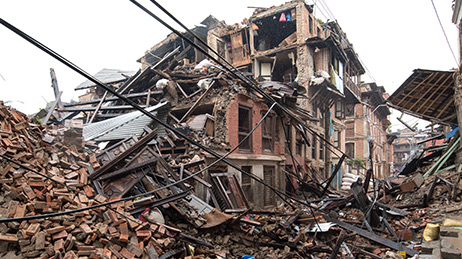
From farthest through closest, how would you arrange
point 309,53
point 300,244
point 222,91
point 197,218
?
point 309,53 < point 222,91 < point 300,244 < point 197,218

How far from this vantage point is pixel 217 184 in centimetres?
1157

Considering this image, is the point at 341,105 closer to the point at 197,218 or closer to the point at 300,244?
the point at 300,244

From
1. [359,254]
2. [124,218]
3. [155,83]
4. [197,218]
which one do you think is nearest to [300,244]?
[359,254]

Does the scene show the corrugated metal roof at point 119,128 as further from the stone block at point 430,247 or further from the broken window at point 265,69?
the broken window at point 265,69

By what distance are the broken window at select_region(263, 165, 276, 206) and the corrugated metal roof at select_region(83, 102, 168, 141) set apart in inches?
272

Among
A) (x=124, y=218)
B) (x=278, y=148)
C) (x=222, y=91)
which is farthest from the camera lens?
(x=278, y=148)

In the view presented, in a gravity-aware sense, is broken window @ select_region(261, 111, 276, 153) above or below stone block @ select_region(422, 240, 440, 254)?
above

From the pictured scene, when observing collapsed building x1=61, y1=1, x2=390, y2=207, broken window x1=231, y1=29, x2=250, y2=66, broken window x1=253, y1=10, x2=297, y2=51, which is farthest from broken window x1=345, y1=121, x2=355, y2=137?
broken window x1=231, y1=29, x2=250, y2=66

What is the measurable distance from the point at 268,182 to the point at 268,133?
286 cm

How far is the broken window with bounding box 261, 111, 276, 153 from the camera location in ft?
54.2

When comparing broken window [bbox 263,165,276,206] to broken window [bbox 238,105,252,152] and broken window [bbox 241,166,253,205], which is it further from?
broken window [bbox 238,105,252,152]

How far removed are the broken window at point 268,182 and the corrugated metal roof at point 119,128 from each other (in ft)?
22.7

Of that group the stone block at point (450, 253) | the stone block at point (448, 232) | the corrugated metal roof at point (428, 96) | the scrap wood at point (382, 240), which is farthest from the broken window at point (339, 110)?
the stone block at point (450, 253)

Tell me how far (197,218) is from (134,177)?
2295 mm
